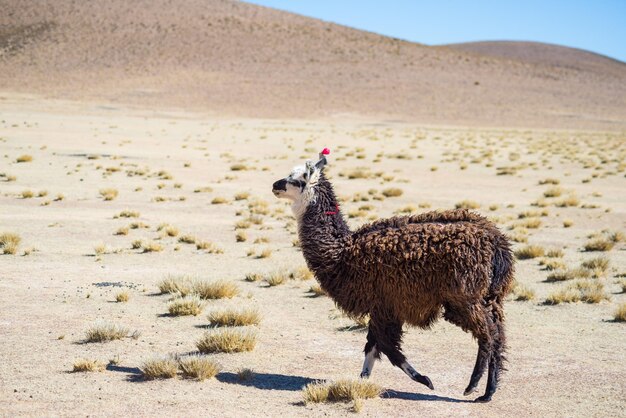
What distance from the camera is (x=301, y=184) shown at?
6.80 m

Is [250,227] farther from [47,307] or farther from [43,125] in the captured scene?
[43,125]

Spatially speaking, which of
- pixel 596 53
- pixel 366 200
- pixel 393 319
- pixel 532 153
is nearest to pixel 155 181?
pixel 366 200

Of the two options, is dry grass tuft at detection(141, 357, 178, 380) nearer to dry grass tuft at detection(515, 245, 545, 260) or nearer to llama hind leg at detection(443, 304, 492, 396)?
llama hind leg at detection(443, 304, 492, 396)

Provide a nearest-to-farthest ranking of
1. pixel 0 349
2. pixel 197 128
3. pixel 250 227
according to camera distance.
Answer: pixel 0 349, pixel 250 227, pixel 197 128

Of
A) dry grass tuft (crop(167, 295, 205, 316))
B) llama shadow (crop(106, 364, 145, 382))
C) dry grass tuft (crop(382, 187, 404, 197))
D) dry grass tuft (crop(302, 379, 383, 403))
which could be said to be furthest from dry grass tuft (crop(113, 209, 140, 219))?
dry grass tuft (crop(302, 379, 383, 403))

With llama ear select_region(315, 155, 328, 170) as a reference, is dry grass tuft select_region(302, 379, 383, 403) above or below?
below

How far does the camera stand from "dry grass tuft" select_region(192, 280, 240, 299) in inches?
398

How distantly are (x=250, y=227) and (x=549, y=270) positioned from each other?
261 inches

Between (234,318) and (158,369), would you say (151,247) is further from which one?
(158,369)

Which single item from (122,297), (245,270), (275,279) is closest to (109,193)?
(245,270)

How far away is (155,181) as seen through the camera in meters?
24.5

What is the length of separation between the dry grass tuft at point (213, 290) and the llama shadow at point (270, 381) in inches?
122

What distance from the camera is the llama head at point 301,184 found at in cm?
674

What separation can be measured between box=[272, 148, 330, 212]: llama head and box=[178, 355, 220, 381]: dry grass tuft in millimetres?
1639
